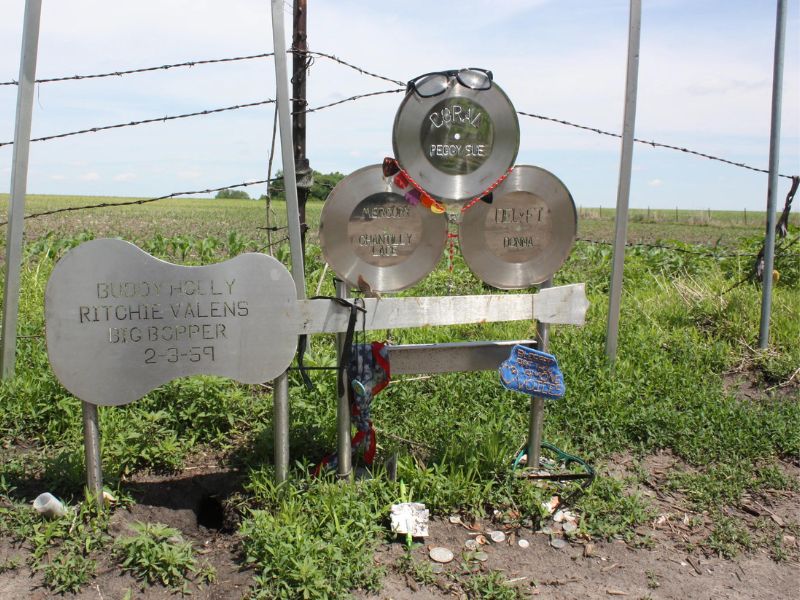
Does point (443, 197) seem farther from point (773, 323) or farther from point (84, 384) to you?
point (773, 323)

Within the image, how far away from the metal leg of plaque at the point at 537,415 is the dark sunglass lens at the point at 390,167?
3.05 feet

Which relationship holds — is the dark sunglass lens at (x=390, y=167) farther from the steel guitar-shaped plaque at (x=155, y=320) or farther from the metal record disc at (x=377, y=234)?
the steel guitar-shaped plaque at (x=155, y=320)

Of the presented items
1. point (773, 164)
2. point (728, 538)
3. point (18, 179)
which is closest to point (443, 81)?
point (728, 538)

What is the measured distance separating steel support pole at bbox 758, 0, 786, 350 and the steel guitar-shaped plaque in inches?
145

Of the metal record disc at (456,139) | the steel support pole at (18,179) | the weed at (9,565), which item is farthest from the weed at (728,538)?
the steel support pole at (18,179)

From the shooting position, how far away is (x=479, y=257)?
3197 millimetres

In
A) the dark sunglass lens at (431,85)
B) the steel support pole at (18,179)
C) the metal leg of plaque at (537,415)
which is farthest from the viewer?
the steel support pole at (18,179)

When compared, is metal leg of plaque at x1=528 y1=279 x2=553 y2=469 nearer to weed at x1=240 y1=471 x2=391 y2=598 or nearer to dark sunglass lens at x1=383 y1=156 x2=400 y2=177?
weed at x1=240 y1=471 x2=391 y2=598

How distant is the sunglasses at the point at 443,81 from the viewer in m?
2.92

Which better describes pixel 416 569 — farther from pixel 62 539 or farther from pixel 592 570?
pixel 62 539

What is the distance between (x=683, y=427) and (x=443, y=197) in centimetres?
205

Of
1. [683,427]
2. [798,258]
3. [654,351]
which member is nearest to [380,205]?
[683,427]

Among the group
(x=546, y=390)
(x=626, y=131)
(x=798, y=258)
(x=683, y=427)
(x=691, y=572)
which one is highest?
(x=626, y=131)

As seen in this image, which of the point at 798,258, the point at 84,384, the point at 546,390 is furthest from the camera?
the point at 798,258
